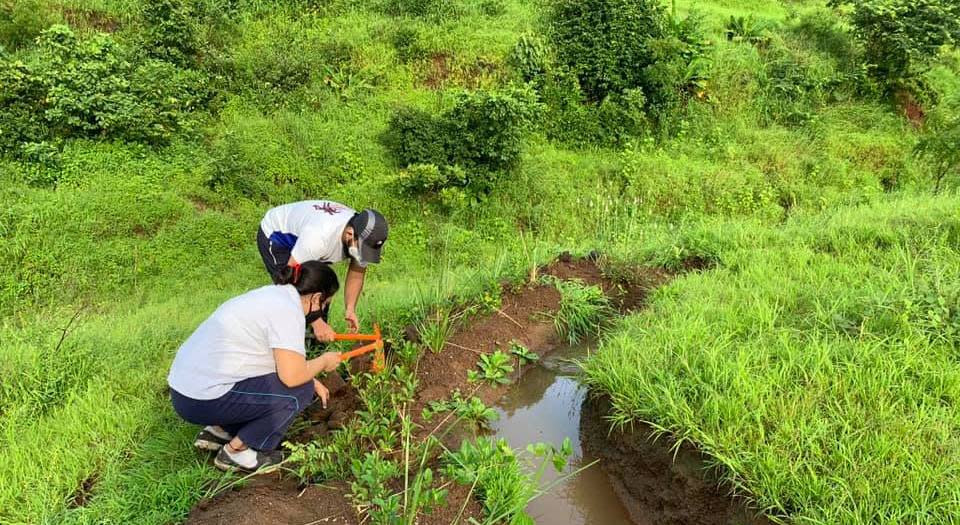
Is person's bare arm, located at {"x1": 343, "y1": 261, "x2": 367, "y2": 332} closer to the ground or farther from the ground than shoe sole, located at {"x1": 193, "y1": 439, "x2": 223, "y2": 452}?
farther from the ground

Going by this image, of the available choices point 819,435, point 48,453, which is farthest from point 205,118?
point 819,435

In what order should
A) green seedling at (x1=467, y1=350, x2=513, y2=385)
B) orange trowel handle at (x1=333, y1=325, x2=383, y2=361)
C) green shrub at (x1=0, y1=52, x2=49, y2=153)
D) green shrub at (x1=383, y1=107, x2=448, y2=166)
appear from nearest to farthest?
orange trowel handle at (x1=333, y1=325, x2=383, y2=361), green seedling at (x1=467, y1=350, x2=513, y2=385), green shrub at (x1=0, y1=52, x2=49, y2=153), green shrub at (x1=383, y1=107, x2=448, y2=166)

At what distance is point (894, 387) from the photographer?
313cm

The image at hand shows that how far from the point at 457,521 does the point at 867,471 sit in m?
1.92

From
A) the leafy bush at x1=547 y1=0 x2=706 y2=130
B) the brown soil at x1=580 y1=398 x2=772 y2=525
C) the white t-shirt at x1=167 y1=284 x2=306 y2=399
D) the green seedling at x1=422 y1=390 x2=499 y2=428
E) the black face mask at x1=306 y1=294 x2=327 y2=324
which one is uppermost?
the leafy bush at x1=547 y1=0 x2=706 y2=130

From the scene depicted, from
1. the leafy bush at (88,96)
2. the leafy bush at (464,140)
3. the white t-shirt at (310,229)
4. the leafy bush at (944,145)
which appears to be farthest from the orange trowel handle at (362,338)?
the leafy bush at (944,145)

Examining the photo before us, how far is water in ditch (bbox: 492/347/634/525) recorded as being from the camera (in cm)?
321

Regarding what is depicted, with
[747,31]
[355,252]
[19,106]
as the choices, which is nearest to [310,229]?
[355,252]

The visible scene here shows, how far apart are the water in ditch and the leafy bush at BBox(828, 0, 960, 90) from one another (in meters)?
8.51

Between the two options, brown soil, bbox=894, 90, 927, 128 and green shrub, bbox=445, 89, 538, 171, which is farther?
brown soil, bbox=894, 90, 927, 128

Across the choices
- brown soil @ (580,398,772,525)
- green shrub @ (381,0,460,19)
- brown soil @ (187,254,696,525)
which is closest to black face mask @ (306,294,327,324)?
brown soil @ (187,254,696,525)

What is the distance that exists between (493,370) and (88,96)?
6.35 meters

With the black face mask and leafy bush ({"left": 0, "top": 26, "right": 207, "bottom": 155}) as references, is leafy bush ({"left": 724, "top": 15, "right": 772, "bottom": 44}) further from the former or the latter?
the black face mask

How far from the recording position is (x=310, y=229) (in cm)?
345
